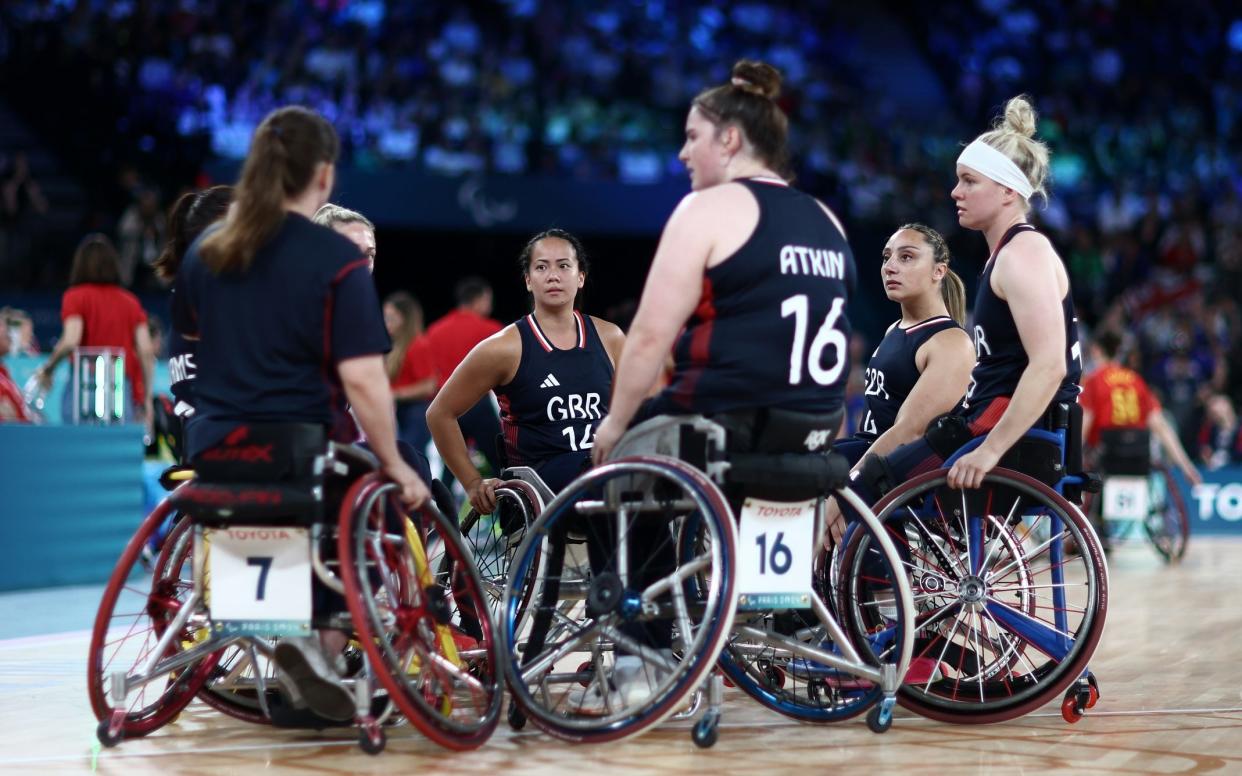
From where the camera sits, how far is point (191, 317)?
12.5ft

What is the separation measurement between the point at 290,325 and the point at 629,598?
1057mm

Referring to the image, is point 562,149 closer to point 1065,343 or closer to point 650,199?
point 650,199

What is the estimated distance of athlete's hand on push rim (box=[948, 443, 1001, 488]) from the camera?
419cm

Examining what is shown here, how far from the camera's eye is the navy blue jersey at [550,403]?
5082 mm

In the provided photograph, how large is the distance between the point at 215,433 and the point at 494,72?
13329mm

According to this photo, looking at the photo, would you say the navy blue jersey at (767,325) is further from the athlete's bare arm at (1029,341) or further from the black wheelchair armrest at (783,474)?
the athlete's bare arm at (1029,341)

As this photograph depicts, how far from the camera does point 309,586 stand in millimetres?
3627

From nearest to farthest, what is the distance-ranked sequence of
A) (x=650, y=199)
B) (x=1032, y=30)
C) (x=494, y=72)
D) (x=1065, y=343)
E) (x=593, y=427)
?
(x=1065, y=343) → (x=593, y=427) → (x=650, y=199) → (x=494, y=72) → (x=1032, y=30)

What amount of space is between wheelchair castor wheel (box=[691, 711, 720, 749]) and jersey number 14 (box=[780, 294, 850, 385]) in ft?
2.82

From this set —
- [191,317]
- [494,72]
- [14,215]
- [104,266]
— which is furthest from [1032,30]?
[191,317]

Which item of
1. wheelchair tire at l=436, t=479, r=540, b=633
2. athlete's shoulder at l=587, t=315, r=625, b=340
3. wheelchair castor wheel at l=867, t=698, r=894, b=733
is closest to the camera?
wheelchair castor wheel at l=867, t=698, r=894, b=733

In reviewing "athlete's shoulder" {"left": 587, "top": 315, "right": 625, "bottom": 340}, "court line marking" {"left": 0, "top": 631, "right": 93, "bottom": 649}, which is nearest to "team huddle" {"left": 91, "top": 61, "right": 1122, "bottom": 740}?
"athlete's shoulder" {"left": 587, "top": 315, "right": 625, "bottom": 340}

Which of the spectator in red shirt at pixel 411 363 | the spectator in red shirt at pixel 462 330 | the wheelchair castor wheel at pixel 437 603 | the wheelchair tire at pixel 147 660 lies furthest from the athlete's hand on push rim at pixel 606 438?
the spectator in red shirt at pixel 411 363

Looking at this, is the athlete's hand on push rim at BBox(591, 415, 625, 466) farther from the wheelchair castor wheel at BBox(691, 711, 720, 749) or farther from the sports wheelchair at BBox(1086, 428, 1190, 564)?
the sports wheelchair at BBox(1086, 428, 1190, 564)
